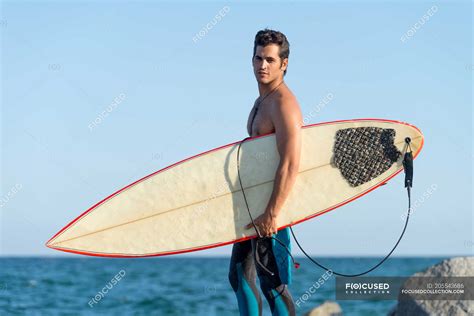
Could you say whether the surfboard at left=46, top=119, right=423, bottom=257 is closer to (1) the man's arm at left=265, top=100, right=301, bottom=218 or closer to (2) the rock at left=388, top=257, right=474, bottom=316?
(1) the man's arm at left=265, top=100, right=301, bottom=218

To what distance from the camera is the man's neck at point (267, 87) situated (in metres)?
4.58

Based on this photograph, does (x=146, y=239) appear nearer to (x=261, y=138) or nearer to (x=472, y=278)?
(x=261, y=138)

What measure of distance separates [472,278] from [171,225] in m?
3.36

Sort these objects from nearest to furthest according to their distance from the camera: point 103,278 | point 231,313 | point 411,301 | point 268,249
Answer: point 268,249 < point 411,301 < point 231,313 < point 103,278

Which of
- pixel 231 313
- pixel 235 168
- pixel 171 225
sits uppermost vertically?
pixel 235 168

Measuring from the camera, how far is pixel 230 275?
4.63m

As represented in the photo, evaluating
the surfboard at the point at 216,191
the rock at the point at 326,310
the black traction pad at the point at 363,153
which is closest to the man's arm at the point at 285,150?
the surfboard at the point at 216,191

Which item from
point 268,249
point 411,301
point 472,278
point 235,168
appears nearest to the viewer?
point 268,249

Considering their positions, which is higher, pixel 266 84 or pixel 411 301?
pixel 266 84

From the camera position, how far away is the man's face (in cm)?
450

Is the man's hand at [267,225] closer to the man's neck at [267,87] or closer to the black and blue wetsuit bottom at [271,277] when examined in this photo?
the black and blue wetsuit bottom at [271,277]

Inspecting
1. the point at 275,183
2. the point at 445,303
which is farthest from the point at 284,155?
the point at 445,303

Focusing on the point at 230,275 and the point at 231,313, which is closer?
the point at 230,275

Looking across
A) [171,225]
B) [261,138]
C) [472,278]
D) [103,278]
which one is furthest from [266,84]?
[103,278]
